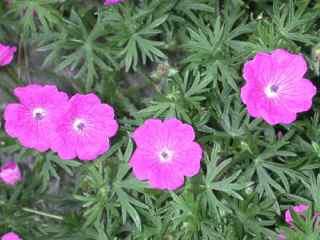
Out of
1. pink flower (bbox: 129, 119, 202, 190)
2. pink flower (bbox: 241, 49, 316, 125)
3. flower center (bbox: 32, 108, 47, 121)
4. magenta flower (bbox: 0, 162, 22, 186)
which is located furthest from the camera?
magenta flower (bbox: 0, 162, 22, 186)

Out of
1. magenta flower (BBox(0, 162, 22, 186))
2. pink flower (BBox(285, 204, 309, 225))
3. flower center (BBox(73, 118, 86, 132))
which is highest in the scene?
flower center (BBox(73, 118, 86, 132))

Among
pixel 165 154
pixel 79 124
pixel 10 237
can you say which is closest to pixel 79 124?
pixel 79 124

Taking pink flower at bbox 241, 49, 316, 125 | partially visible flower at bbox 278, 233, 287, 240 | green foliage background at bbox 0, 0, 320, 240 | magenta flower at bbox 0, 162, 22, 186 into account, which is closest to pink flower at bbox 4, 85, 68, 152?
green foliage background at bbox 0, 0, 320, 240

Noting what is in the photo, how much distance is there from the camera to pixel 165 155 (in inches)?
83.3

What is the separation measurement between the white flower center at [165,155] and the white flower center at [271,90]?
0.40 metres

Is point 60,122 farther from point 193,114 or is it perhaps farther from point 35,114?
point 193,114

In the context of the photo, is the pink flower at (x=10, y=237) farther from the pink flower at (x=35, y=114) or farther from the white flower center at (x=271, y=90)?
the white flower center at (x=271, y=90)

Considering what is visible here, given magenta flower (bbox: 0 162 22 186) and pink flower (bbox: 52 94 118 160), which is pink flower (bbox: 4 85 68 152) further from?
magenta flower (bbox: 0 162 22 186)

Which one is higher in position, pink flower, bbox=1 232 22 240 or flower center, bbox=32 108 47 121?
flower center, bbox=32 108 47 121

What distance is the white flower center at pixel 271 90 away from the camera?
202cm

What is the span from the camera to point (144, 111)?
2146 millimetres

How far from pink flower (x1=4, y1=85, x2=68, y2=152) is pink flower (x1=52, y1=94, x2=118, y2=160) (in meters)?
0.04

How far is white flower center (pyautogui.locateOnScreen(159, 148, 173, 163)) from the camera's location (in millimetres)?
2104

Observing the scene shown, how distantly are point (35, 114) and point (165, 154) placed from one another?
1.66ft
